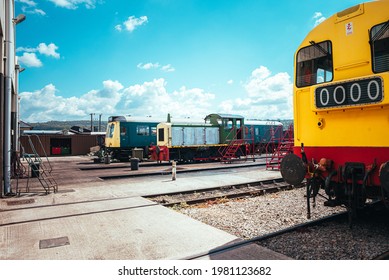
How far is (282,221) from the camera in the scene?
Result: 596cm

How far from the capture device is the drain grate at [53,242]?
14.5ft

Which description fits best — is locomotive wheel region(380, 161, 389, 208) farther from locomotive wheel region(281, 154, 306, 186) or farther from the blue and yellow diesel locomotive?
the blue and yellow diesel locomotive

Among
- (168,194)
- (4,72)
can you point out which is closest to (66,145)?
(4,72)

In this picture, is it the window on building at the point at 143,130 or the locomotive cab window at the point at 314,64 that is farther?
the window on building at the point at 143,130

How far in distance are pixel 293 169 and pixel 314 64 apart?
6.57 ft

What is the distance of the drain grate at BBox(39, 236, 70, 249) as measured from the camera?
4427 millimetres

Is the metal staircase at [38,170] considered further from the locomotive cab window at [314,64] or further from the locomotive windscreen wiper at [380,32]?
the locomotive windscreen wiper at [380,32]

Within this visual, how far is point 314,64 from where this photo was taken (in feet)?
17.3

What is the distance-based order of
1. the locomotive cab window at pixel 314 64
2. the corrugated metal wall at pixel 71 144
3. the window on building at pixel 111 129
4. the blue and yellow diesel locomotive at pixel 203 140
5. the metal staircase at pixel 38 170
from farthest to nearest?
the corrugated metal wall at pixel 71 144 < the window on building at pixel 111 129 < the blue and yellow diesel locomotive at pixel 203 140 < the metal staircase at pixel 38 170 < the locomotive cab window at pixel 314 64

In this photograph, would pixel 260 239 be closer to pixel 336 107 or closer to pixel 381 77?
pixel 336 107

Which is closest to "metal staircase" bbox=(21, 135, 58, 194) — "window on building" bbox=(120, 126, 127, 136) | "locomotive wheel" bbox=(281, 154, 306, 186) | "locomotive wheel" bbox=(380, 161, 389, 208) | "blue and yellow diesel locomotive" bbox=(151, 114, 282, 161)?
"locomotive wheel" bbox=(281, 154, 306, 186)

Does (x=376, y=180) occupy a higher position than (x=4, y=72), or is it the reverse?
(x=4, y=72)

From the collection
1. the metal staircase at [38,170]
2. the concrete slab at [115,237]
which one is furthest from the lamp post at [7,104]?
the concrete slab at [115,237]

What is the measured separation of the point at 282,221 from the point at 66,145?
34314 millimetres
